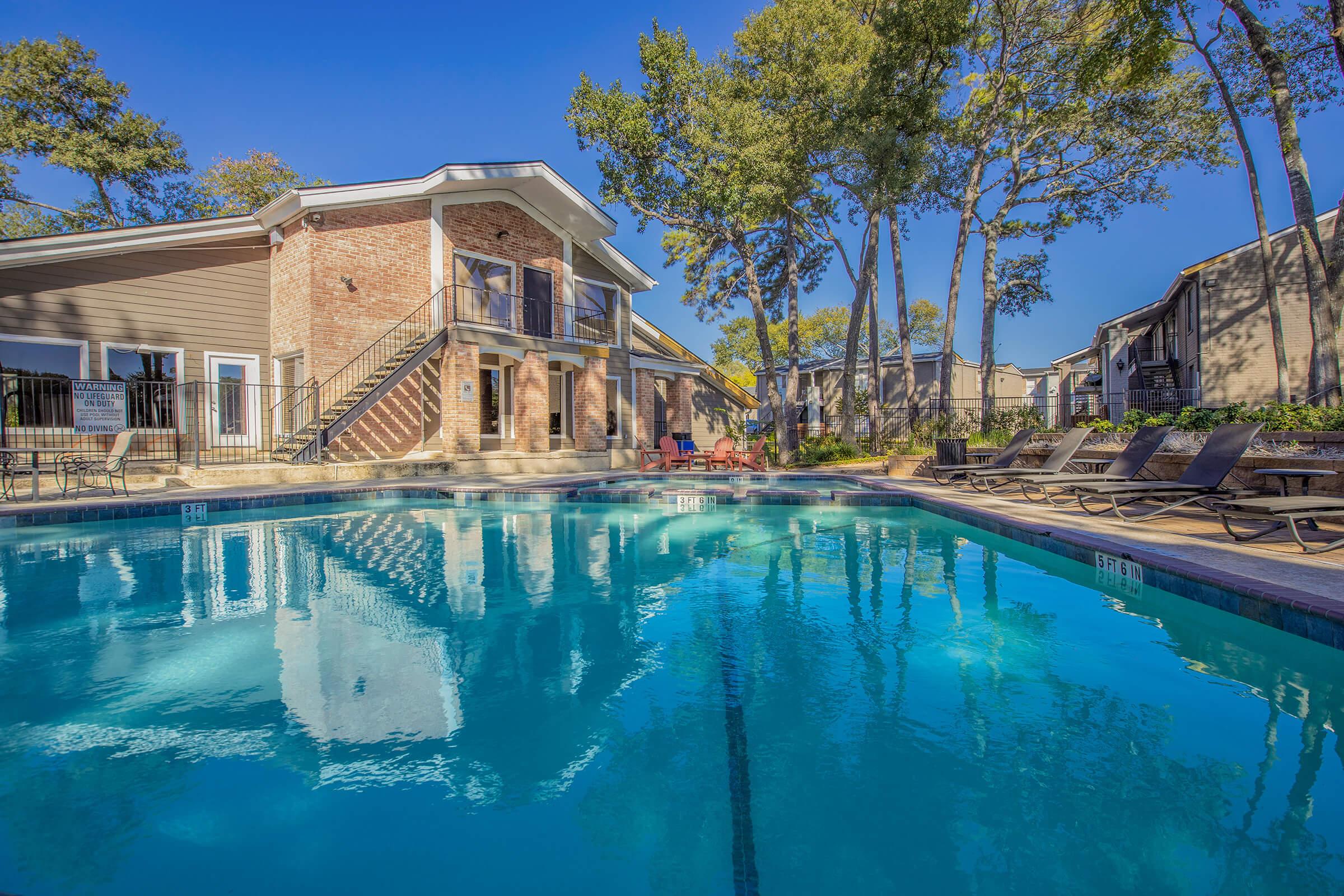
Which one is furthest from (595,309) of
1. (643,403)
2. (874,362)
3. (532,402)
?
(874,362)

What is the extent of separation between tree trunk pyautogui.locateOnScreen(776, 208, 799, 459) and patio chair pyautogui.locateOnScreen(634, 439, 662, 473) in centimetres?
368

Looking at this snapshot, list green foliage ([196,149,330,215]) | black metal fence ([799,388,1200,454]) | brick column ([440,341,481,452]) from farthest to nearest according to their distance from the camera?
green foliage ([196,149,330,215]), black metal fence ([799,388,1200,454]), brick column ([440,341,481,452])

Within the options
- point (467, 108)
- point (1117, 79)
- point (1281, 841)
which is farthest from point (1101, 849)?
point (467, 108)

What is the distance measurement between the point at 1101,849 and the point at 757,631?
2304mm


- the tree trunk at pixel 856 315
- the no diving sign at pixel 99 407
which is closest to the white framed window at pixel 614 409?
the tree trunk at pixel 856 315

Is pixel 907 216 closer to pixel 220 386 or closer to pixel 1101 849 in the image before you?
pixel 220 386

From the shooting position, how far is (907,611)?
4.60 m

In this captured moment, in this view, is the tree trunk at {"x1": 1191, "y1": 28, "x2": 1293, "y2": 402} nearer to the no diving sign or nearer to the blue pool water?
the blue pool water

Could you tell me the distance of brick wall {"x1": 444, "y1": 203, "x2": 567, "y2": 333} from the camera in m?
15.2

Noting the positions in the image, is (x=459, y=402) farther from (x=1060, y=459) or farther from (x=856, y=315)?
(x=1060, y=459)

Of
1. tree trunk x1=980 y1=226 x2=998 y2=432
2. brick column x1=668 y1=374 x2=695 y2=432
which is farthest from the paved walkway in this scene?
brick column x1=668 y1=374 x2=695 y2=432

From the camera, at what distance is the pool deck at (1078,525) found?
3.84 metres

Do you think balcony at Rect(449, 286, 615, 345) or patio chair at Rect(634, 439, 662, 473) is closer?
balcony at Rect(449, 286, 615, 345)

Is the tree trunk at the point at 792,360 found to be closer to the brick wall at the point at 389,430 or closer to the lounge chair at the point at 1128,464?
the brick wall at the point at 389,430
